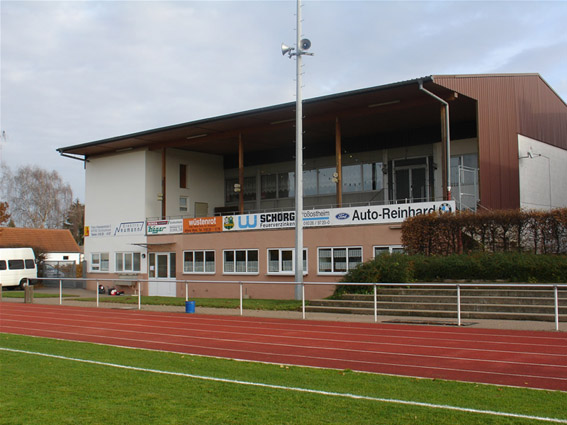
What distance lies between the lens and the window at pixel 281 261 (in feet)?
97.7

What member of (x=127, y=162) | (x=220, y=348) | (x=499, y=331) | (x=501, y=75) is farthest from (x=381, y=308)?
(x=127, y=162)

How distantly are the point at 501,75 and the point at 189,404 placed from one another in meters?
25.6

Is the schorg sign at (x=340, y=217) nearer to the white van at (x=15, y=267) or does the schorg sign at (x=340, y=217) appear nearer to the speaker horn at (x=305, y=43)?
the speaker horn at (x=305, y=43)

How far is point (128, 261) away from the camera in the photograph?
3738cm

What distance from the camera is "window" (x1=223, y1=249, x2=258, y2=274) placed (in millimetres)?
31109

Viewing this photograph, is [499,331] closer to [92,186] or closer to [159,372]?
[159,372]

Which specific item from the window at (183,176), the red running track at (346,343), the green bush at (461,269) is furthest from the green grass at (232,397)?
the window at (183,176)

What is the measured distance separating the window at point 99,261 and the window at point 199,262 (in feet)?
24.7

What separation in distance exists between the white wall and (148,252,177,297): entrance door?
62.5 ft

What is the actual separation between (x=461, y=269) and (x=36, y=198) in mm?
74889

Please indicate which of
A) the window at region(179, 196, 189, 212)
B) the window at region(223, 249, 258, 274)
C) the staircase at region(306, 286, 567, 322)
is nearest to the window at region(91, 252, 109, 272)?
the window at region(179, 196, 189, 212)

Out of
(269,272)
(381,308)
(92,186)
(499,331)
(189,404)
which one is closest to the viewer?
(189,404)

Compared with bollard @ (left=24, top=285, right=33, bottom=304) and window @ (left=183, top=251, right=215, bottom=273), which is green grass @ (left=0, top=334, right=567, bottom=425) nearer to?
bollard @ (left=24, top=285, right=33, bottom=304)

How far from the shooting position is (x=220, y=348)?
12547 mm
